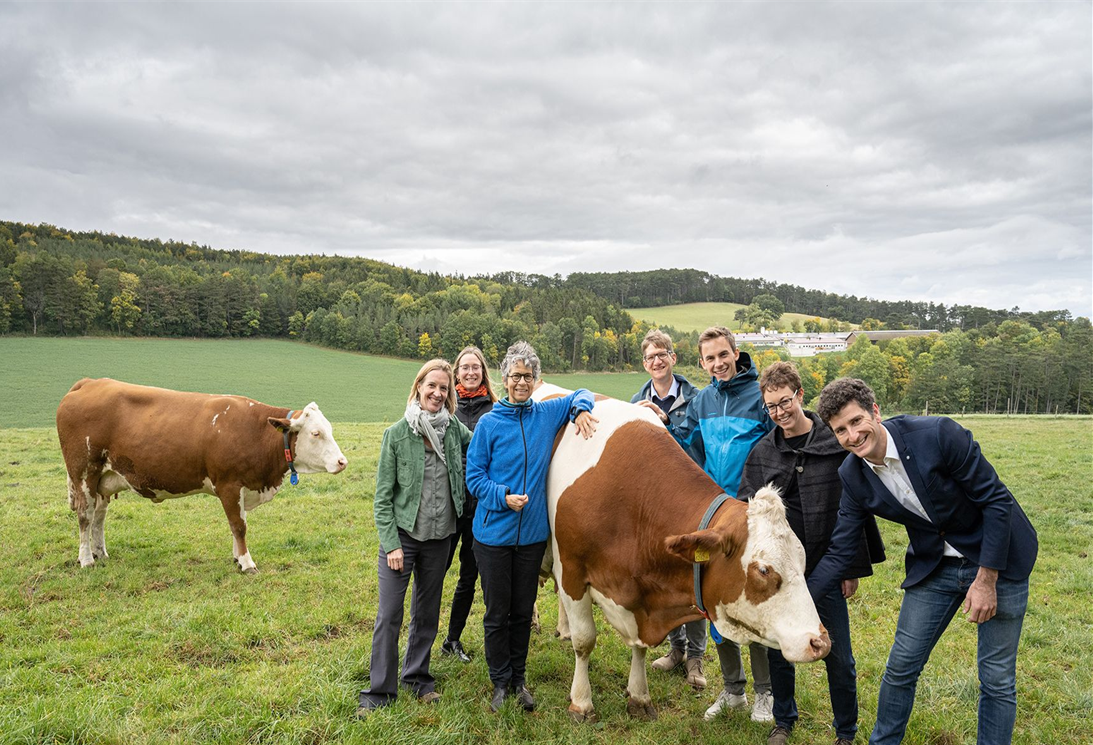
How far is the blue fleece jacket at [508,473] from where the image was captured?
4.30 meters

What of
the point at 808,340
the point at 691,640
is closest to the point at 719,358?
the point at 691,640

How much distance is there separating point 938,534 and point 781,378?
1.21m

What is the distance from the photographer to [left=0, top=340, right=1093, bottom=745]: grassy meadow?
3969mm

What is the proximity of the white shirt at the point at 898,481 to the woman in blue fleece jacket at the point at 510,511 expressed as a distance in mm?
1899

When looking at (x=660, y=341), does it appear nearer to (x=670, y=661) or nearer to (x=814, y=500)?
(x=814, y=500)

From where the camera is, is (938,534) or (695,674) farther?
(695,674)

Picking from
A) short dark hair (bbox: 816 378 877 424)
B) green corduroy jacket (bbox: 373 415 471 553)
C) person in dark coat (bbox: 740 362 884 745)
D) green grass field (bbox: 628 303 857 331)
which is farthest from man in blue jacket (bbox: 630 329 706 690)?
green grass field (bbox: 628 303 857 331)

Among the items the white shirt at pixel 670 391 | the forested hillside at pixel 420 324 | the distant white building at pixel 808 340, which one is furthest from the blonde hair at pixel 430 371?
the distant white building at pixel 808 340

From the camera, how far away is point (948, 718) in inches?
171

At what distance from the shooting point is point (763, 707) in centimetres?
437

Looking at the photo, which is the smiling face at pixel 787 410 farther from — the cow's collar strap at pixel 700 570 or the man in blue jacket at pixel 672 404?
the man in blue jacket at pixel 672 404

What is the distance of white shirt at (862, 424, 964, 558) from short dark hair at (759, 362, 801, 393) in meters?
0.64

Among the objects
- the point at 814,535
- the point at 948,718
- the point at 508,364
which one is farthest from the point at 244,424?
the point at 948,718

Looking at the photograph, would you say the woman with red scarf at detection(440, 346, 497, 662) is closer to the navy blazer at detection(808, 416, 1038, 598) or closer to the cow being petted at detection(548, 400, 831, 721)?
the cow being petted at detection(548, 400, 831, 721)
